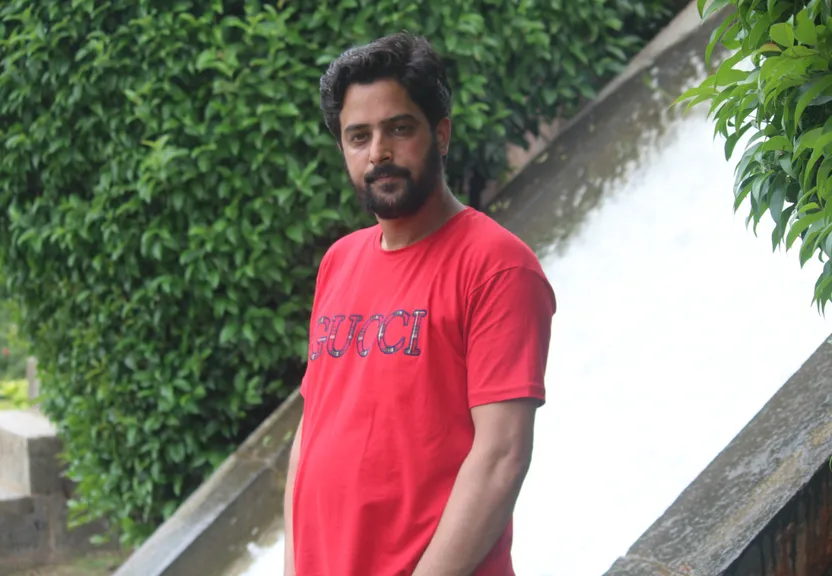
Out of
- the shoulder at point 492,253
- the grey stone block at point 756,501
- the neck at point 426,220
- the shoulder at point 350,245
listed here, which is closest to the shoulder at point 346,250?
the shoulder at point 350,245

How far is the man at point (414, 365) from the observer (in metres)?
2.14

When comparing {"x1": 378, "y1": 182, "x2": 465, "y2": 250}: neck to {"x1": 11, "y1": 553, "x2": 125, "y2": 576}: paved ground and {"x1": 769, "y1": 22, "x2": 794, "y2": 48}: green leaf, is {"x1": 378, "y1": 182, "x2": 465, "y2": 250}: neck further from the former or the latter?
{"x1": 11, "y1": 553, "x2": 125, "y2": 576}: paved ground

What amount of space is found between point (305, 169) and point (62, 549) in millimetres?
3225

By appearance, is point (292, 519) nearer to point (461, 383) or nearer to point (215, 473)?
point (461, 383)

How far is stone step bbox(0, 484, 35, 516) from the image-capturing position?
6.36 metres

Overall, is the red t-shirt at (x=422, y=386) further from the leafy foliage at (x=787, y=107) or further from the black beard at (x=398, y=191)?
the leafy foliage at (x=787, y=107)

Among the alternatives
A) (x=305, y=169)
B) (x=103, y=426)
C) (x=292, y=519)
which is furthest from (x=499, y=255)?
(x=103, y=426)

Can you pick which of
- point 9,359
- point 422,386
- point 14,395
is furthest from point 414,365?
point 9,359

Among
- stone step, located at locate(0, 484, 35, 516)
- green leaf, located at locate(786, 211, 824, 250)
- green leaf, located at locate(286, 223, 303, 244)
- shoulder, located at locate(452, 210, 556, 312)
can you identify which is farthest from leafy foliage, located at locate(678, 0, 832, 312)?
stone step, located at locate(0, 484, 35, 516)

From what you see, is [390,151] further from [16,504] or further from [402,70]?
[16,504]

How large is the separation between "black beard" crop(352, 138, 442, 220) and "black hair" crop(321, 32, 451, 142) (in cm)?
13

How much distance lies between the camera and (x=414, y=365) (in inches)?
86.9

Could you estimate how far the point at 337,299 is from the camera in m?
2.48

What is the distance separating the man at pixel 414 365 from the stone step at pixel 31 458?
4.38 meters
